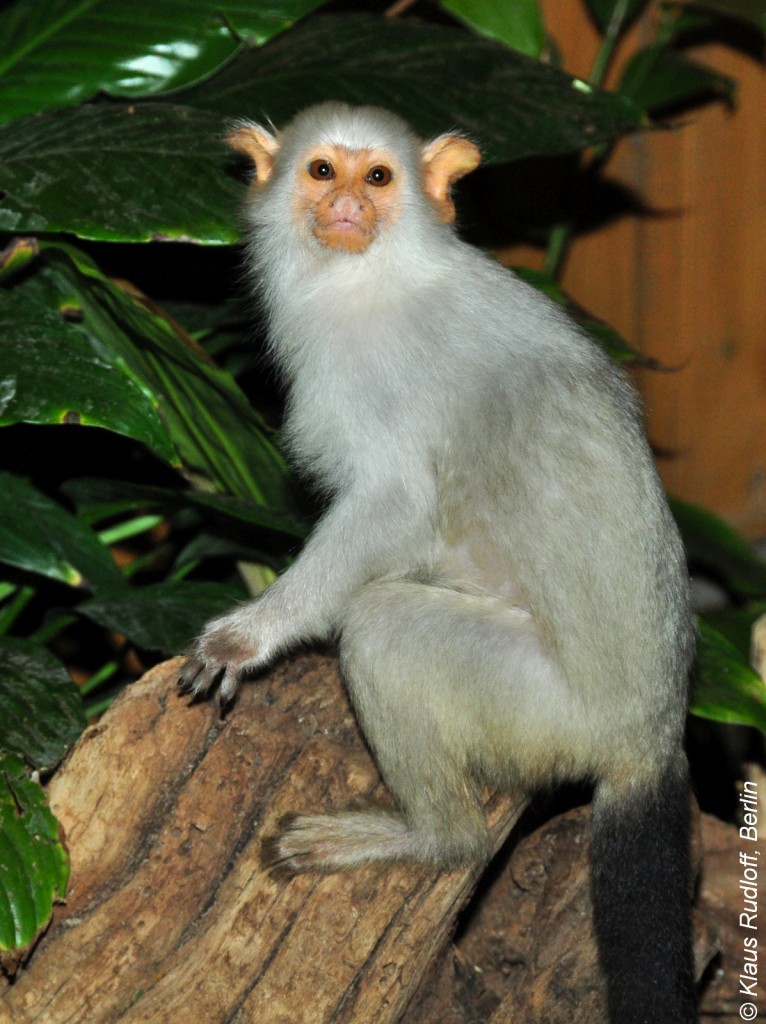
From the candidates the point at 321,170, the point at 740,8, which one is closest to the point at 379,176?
the point at 321,170

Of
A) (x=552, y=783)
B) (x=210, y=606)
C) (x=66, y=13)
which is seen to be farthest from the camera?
(x=66, y=13)

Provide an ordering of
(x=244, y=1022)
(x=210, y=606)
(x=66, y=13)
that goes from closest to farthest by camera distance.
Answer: (x=244, y=1022) < (x=210, y=606) < (x=66, y=13)

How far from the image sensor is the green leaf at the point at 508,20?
14.9 ft

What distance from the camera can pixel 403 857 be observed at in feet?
9.61

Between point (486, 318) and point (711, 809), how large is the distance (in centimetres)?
259

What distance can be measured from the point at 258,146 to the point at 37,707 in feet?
5.39

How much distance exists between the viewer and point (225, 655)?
2.97 meters

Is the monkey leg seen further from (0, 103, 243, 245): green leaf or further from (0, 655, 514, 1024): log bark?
(0, 103, 243, 245): green leaf

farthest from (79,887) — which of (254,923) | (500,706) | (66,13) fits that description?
(66,13)

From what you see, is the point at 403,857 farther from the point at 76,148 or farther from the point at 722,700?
the point at 76,148

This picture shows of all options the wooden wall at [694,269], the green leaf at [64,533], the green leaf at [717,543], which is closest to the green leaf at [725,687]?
the green leaf at [717,543]

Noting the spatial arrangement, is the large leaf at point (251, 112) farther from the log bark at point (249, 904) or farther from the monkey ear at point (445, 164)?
the log bark at point (249, 904)

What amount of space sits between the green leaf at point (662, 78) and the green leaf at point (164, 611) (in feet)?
9.24

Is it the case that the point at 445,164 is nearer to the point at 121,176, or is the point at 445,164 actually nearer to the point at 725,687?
the point at 121,176
